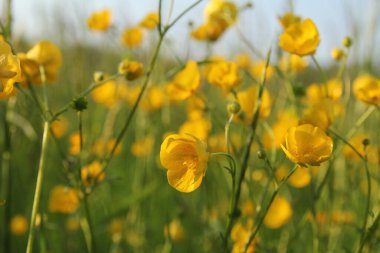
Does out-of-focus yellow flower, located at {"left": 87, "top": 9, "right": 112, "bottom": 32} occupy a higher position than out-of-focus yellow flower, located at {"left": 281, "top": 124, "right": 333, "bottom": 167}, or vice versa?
out-of-focus yellow flower, located at {"left": 87, "top": 9, "right": 112, "bottom": 32}

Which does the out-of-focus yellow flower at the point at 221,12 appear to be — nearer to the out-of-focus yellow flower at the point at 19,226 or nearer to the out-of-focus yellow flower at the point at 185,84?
the out-of-focus yellow flower at the point at 185,84

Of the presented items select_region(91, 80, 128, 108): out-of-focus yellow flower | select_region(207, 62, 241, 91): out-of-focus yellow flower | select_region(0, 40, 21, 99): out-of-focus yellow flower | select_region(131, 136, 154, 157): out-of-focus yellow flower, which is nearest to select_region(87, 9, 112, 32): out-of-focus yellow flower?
select_region(91, 80, 128, 108): out-of-focus yellow flower

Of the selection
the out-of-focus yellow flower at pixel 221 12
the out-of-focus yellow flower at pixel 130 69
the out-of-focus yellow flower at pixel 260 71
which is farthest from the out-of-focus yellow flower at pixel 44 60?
the out-of-focus yellow flower at pixel 260 71

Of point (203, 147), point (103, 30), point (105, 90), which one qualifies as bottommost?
point (203, 147)

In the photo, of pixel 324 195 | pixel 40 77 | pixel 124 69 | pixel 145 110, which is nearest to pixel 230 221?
pixel 124 69

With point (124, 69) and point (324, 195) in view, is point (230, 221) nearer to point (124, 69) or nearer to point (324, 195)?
point (124, 69)

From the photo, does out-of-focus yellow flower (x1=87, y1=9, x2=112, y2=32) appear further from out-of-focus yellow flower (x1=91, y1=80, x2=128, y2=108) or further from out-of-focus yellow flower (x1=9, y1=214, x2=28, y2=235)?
out-of-focus yellow flower (x1=9, y1=214, x2=28, y2=235)
